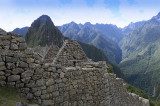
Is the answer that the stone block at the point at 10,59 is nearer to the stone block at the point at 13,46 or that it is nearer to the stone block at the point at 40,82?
the stone block at the point at 13,46

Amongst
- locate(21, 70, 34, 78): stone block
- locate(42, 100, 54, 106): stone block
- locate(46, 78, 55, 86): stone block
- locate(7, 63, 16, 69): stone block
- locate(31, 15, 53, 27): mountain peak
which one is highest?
locate(31, 15, 53, 27): mountain peak

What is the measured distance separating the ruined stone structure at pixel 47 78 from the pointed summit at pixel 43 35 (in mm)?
130451

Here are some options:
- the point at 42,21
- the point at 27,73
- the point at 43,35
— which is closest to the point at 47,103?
the point at 27,73

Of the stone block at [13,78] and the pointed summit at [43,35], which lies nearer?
the stone block at [13,78]

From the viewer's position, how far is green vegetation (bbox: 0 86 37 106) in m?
5.57

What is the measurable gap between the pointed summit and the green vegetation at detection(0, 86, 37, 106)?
13299 cm

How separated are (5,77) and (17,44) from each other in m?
1.11

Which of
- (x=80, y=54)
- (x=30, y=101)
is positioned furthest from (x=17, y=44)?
(x=80, y=54)

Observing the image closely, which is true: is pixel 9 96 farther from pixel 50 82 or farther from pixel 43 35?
pixel 43 35

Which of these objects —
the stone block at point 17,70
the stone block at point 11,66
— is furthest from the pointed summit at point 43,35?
the stone block at point 11,66

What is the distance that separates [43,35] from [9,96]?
5890 inches

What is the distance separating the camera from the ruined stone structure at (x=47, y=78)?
6184 millimetres

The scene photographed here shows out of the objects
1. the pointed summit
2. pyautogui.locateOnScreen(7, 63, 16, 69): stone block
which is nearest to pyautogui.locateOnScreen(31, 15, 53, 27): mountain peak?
the pointed summit

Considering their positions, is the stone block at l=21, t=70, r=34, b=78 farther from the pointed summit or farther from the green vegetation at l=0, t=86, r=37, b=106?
the pointed summit
